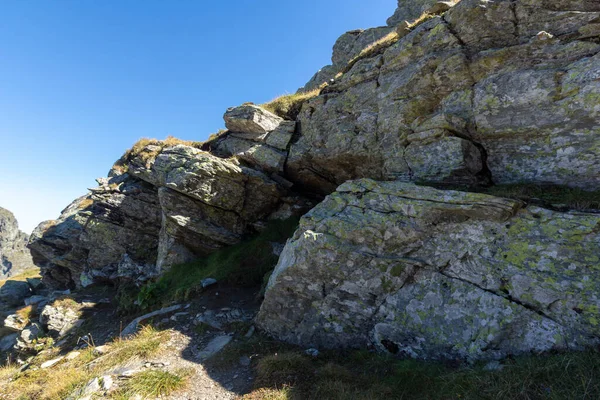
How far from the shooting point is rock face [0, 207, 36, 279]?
14640 centimetres

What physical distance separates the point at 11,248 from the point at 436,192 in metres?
245

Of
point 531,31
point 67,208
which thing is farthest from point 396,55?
point 67,208

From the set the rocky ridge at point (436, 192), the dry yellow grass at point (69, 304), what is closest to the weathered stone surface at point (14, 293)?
the dry yellow grass at point (69, 304)

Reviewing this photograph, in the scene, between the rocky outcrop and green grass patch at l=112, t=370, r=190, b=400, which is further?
the rocky outcrop

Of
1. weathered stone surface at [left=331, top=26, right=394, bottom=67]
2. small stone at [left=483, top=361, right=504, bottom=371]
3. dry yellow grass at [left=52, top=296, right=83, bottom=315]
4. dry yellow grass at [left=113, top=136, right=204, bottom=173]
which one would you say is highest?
weathered stone surface at [left=331, top=26, right=394, bottom=67]

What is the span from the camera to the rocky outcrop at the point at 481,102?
10039mm

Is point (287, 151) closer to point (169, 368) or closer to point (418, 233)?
point (418, 233)

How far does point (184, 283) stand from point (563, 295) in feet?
58.4

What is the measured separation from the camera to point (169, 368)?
9453mm

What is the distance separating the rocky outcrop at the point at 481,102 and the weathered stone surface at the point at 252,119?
579cm

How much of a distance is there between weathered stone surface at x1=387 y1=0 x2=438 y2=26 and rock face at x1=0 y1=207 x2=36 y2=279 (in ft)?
612

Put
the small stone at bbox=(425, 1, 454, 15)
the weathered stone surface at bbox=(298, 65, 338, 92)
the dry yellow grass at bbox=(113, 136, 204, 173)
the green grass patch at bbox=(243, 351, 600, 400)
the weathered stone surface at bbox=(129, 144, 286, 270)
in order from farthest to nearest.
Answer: the weathered stone surface at bbox=(298, 65, 338, 92)
the dry yellow grass at bbox=(113, 136, 204, 173)
the weathered stone surface at bbox=(129, 144, 286, 270)
the small stone at bbox=(425, 1, 454, 15)
the green grass patch at bbox=(243, 351, 600, 400)

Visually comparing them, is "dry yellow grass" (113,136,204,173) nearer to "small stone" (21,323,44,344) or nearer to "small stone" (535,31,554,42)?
"small stone" (21,323,44,344)

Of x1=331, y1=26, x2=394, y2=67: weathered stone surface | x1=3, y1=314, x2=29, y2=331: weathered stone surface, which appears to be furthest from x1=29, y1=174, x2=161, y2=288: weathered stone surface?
x1=331, y1=26, x2=394, y2=67: weathered stone surface
